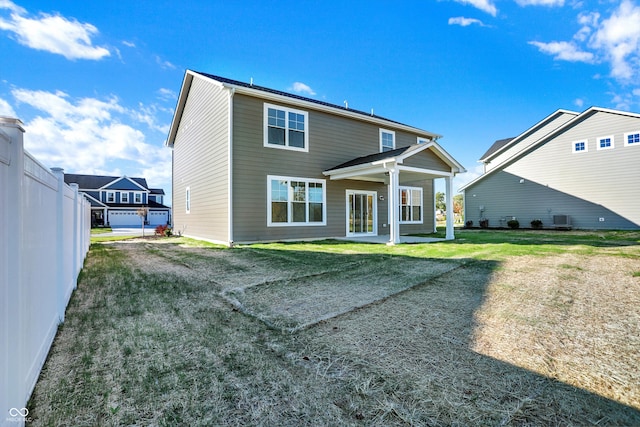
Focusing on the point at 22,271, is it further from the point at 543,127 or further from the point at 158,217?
the point at 158,217

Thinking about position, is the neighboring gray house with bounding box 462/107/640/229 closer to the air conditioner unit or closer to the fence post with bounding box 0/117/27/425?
the air conditioner unit

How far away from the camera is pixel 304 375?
89.4 inches

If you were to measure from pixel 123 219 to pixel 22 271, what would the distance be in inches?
1618

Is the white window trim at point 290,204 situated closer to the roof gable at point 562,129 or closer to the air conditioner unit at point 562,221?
the roof gable at point 562,129

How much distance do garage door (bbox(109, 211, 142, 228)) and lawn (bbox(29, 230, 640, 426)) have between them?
36418 millimetres

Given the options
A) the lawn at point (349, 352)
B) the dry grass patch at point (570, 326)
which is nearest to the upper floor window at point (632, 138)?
the dry grass patch at point (570, 326)

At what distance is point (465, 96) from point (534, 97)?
17.3 ft

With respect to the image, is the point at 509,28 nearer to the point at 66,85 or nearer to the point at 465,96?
the point at 465,96

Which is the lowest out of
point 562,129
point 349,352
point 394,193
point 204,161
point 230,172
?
point 349,352

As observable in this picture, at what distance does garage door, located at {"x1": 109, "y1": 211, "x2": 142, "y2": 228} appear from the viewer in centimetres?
3569

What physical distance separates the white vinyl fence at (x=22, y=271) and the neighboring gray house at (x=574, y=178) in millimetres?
22343

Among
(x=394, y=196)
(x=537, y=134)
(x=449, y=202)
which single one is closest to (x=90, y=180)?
(x=394, y=196)

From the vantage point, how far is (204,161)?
13172mm

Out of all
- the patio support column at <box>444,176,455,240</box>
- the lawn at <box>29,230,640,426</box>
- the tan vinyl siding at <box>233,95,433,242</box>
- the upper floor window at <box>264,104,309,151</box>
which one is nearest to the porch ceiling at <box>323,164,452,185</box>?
the patio support column at <box>444,176,455,240</box>
